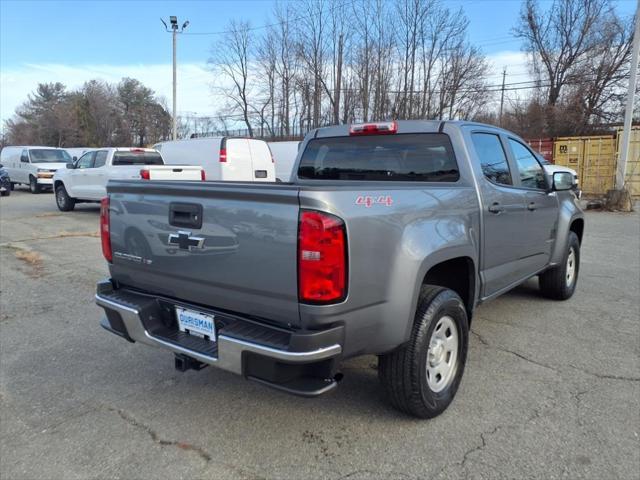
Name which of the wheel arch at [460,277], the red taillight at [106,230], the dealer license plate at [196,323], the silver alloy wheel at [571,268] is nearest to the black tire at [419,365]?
the wheel arch at [460,277]

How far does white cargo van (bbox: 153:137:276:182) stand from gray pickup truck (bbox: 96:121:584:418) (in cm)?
938

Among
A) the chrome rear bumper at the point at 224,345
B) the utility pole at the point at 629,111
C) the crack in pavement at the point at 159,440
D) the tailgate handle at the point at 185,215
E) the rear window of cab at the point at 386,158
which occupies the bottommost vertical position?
the crack in pavement at the point at 159,440

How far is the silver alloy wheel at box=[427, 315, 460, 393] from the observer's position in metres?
3.07

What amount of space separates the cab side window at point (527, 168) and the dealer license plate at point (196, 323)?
3.21 m

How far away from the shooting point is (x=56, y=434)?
295 cm

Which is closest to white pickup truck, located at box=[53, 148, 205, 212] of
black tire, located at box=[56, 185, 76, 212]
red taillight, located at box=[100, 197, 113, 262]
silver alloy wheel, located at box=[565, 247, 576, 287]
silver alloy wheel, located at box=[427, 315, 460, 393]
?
black tire, located at box=[56, 185, 76, 212]

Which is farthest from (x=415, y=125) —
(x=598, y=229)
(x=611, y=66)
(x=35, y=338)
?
(x=611, y=66)

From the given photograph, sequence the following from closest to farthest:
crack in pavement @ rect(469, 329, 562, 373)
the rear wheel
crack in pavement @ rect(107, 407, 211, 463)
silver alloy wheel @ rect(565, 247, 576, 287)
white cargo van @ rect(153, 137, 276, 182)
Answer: crack in pavement @ rect(107, 407, 211, 463) < crack in pavement @ rect(469, 329, 562, 373) < silver alloy wheel @ rect(565, 247, 576, 287) < white cargo van @ rect(153, 137, 276, 182) < the rear wheel

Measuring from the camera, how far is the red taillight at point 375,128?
3.86 m

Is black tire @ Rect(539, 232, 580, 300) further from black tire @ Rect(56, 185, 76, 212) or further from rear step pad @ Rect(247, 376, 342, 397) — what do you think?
black tire @ Rect(56, 185, 76, 212)

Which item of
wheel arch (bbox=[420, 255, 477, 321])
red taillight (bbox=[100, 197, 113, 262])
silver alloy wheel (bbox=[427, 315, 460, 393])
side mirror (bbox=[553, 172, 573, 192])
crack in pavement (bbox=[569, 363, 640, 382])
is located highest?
side mirror (bbox=[553, 172, 573, 192])

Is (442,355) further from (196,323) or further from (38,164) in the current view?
(38,164)

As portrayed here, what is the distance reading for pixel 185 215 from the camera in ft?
9.09

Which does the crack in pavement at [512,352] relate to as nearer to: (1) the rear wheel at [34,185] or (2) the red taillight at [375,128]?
(2) the red taillight at [375,128]
